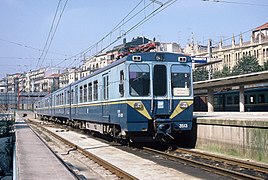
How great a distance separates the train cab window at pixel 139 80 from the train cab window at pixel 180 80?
103 centimetres

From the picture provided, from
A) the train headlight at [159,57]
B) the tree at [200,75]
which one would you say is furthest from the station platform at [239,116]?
the tree at [200,75]

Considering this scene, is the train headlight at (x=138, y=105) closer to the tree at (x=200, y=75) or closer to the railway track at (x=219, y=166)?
the railway track at (x=219, y=166)

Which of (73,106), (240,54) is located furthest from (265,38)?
(73,106)

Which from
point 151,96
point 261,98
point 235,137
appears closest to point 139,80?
point 151,96

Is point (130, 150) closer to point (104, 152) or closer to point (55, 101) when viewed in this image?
point (104, 152)

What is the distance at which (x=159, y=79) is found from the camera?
45.1ft

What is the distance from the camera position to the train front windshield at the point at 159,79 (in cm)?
1335

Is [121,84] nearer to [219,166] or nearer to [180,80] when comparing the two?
[180,80]

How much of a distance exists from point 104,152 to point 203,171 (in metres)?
5.21

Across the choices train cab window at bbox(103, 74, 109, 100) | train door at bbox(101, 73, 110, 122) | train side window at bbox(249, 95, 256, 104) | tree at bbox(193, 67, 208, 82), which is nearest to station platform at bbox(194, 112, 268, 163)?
train door at bbox(101, 73, 110, 122)

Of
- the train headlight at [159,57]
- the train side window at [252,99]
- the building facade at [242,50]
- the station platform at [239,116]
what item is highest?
the building facade at [242,50]

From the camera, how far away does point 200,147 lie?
14156 millimetres

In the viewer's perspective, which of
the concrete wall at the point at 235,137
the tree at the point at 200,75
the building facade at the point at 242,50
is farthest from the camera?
the building facade at the point at 242,50

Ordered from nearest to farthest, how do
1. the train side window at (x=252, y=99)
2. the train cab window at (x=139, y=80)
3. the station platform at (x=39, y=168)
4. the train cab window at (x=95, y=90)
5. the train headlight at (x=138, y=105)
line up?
the station platform at (x=39, y=168)
the train headlight at (x=138, y=105)
the train cab window at (x=139, y=80)
the train cab window at (x=95, y=90)
the train side window at (x=252, y=99)
